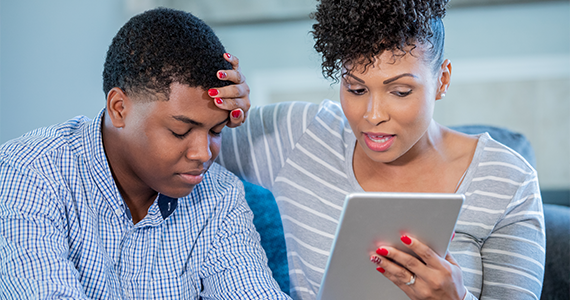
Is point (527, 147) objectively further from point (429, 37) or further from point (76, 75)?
point (76, 75)

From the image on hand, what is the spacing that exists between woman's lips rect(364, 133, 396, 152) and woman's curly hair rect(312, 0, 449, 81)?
17cm

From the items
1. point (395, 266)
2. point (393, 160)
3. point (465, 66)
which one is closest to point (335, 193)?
point (393, 160)

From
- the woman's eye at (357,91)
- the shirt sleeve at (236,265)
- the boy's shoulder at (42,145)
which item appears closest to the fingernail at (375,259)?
the shirt sleeve at (236,265)

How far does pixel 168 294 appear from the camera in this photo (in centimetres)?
113

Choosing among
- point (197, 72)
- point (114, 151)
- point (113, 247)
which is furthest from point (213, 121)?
point (113, 247)

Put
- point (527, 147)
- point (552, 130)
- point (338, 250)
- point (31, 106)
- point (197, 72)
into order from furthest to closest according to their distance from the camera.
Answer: point (552, 130) < point (31, 106) < point (527, 147) < point (197, 72) < point (338, 250)

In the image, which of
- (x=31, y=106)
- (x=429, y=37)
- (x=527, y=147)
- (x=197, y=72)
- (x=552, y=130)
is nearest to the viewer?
(x=197, y=72)

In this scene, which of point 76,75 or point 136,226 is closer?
point 136,226

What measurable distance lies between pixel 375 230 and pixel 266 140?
2.01ft

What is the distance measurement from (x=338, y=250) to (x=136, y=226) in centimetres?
48

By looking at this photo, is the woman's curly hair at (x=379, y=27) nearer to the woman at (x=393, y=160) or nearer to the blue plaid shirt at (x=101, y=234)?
the woman at (x=393, y=160)

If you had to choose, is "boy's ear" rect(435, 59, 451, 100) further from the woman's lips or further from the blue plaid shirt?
the blue plaid shirt

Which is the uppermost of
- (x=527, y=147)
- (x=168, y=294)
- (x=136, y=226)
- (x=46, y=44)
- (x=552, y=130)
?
(x=552, y=130)

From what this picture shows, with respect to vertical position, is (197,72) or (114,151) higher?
(197,72)
